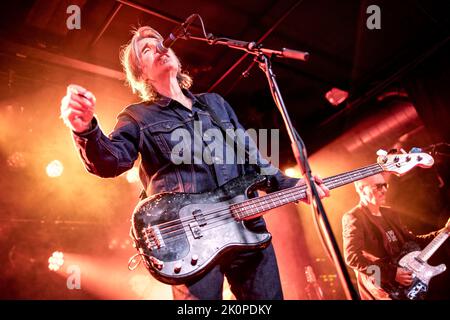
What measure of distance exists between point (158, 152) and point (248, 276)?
1.07 metres

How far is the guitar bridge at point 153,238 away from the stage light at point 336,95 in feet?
21.9

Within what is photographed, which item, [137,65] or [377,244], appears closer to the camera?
[137,65]

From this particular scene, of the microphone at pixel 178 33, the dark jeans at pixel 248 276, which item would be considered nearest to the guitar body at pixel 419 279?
the dark jeans at pixel 248 276

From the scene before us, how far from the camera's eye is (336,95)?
7.54 m

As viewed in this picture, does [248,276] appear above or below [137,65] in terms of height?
below

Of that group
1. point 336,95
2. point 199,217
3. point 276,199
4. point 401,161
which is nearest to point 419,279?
point 401,161

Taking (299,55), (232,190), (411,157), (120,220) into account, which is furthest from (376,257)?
(120,220)

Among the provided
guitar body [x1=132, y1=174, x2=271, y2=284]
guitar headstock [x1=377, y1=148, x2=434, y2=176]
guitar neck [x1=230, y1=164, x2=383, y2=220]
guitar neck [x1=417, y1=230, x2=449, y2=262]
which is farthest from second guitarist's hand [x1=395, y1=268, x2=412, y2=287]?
guitar body [x1=132, y1=174, x2=271, y2=284]

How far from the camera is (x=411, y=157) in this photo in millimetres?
3100

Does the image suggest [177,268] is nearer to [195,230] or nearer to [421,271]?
[195,230]

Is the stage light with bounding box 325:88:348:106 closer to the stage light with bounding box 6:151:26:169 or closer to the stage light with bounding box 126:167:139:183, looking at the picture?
the stage light with bounding box 126:167:139:183

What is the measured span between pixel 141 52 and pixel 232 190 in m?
1.60

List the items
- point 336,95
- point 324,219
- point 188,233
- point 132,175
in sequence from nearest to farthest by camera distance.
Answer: point 324,219, point 188,233, point 336,95, point 132,175

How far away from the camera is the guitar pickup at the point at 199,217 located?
2022 millimetres
